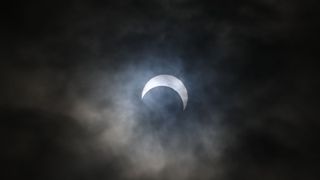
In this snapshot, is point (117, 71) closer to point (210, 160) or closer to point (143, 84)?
point (143, 84)

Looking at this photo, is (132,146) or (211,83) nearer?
(132,146)

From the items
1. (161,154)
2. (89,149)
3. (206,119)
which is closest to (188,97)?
(206,119)

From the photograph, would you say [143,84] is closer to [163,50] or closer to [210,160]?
[163,50]

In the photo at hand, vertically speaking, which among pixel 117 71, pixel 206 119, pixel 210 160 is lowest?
pixel 210 160

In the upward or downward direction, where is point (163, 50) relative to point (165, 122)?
upward

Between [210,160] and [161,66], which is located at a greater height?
[161,66]

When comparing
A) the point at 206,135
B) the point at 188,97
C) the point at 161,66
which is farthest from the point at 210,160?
the point at 161,66
